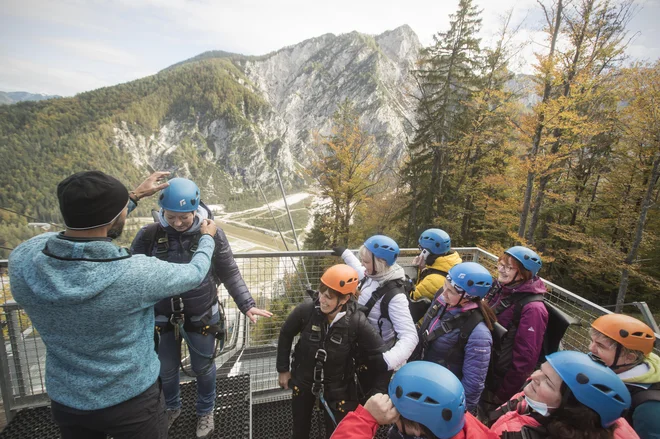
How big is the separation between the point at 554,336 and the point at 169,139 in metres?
194

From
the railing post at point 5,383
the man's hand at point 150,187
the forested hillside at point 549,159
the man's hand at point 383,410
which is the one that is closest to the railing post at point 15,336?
the railing post at point 5,383

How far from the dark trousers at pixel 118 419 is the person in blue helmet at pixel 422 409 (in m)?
1.15

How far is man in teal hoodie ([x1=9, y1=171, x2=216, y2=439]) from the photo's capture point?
4.69 ft

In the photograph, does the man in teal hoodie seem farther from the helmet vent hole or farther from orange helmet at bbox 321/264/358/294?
the helmet vent hole

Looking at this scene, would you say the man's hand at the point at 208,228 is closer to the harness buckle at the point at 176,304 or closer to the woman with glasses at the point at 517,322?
the harness buckle at the point at 176,304

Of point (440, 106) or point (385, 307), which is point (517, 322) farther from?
point (440, 106)

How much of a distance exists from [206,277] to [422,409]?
2134mm

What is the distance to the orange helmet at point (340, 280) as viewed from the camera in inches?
102

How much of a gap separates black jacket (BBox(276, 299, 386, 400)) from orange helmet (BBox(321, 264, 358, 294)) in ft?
0.56

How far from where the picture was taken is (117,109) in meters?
154

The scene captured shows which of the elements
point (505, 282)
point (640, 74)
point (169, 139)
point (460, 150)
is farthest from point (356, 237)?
point (169, 139)

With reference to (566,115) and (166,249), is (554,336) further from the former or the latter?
(566,115)

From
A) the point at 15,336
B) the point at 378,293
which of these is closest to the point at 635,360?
the point at 378,293

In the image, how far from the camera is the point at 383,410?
5.66 ft
